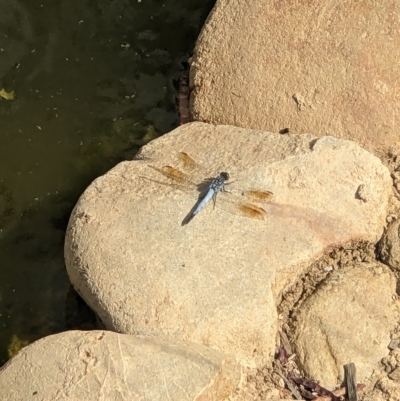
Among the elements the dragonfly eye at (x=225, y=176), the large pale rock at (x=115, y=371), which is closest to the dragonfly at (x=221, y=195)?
the dragonfly eye at (x=225, y=176)

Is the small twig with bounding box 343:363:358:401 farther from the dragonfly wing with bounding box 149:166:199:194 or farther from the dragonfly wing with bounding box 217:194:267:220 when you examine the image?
the dragonfly wing with bounding box 149:166:199:194

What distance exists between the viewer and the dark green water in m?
3.47

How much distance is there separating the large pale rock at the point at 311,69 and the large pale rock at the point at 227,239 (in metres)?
0.19

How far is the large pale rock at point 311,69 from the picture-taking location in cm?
277

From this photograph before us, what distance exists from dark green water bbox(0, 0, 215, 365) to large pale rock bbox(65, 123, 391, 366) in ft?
2.69

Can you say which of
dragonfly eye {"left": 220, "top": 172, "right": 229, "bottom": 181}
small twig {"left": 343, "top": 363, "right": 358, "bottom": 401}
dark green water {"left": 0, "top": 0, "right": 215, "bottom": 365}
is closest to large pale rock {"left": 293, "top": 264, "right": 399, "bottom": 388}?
small twig {"left": 343, "top": 363, "right": 358, "bottom": 401}

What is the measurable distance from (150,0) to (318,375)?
269 centimetres

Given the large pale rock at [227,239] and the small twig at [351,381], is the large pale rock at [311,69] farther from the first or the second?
the small twig at [351,381]

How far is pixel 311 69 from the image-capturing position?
2.86 meters

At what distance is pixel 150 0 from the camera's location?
13.0 feet

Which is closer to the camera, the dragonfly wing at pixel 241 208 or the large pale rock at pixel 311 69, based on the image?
the dragonfly wing at pixel 241 208

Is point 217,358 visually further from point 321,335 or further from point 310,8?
point 310,8

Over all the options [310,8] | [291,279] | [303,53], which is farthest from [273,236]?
[310,8]

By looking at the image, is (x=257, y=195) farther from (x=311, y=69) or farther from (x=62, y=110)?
(x=62, y=110)
